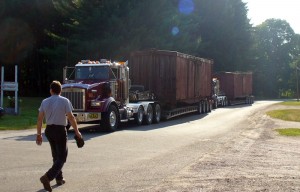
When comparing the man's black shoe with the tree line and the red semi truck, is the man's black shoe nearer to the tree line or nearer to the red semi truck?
the red semi truck

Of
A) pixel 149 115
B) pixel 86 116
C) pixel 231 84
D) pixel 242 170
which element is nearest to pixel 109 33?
pixel 231 84

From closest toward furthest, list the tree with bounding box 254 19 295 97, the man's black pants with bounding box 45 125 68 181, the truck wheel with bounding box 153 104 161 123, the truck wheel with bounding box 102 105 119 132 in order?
the man's black pants with bounding box 45 125 68 181 < the truck wheel with bounding box 102 105 119 132 < the truck wheel with bounding box 153 104 161 123 < the tree with bounding box 254 19 295 97

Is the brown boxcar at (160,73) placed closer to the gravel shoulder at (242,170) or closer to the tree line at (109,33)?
the tree line at (109,33)

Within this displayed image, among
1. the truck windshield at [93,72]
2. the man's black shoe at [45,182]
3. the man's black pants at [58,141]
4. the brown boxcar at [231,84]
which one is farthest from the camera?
the brown boxcar at [231,84]

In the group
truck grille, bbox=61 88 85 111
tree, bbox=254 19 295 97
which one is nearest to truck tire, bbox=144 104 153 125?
truck grille, bbox=61 88 85 111

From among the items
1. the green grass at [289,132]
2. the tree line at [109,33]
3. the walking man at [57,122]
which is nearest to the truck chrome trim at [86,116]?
the green grass at [289,132]

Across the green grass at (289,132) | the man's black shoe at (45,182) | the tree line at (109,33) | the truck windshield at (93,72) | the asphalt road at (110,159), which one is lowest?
the green grass at (289,132)

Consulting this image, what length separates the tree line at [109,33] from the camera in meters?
39.9

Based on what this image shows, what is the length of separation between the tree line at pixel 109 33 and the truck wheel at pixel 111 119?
12.2 metres

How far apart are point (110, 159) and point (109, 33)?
29.0 m

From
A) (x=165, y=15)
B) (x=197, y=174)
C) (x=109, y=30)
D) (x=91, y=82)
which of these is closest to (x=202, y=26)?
(x=165, y=15)

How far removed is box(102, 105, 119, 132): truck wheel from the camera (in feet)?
63.1

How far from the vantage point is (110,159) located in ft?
38.5

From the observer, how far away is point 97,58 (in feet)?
132
